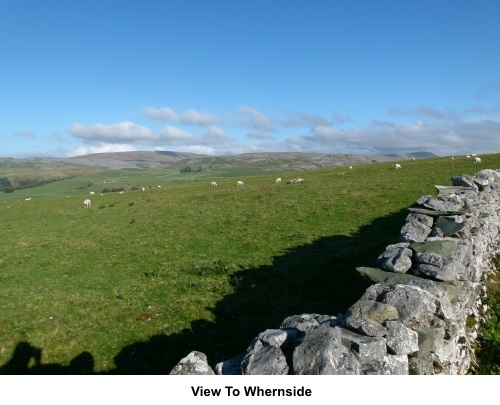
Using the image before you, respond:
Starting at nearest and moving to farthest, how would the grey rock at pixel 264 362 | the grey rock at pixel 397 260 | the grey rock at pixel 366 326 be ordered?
the grey rock at pixel 264 362 < the grey rock at pixel 366 326 < the grey rock at pixel 397 260

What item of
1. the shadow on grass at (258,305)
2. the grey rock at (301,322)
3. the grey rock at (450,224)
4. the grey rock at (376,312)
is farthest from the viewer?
the grey rock at (450,224)

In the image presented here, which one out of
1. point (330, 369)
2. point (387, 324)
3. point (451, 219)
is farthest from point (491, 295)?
point (330, 369)

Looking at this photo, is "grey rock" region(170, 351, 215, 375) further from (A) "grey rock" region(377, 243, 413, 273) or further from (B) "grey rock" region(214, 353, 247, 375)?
(A) "grey rock" region(377, 243, 413, 273)

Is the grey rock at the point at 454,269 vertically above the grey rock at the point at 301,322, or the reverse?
the grey rock at the point at 454,269

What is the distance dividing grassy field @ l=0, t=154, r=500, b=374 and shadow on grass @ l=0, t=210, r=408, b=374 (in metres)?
0.04

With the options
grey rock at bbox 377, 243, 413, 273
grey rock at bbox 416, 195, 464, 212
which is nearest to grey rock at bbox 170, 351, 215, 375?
grey rock at bbox 377, 243, 413, 273

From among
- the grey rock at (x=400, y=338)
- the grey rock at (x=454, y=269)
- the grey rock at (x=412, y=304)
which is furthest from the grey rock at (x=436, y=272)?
the grey rock at (x=400, y=338)

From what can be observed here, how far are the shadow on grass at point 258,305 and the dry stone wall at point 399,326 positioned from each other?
3.55m

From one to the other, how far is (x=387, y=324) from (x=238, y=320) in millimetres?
6797

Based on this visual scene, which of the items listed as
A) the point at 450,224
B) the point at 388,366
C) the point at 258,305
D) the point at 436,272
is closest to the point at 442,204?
the point at 450,224

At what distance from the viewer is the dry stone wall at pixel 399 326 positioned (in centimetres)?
559

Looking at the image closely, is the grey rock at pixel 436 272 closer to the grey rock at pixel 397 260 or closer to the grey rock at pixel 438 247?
the grey rock at pixel 397 260

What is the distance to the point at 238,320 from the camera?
12289mm

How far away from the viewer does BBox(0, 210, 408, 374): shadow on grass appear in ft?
34.8
